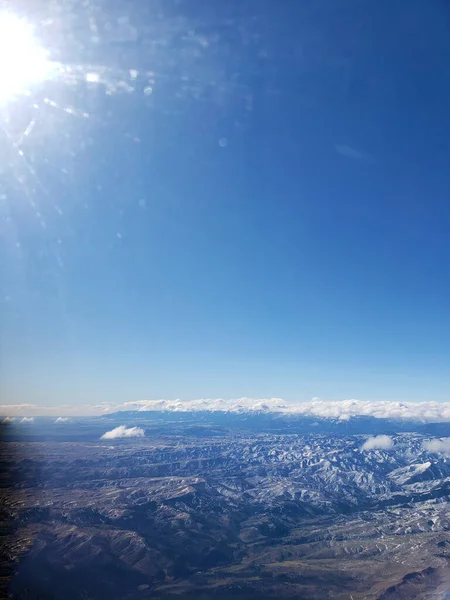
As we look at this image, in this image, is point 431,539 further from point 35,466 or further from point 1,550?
point 35,466

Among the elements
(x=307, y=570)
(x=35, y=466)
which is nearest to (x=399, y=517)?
(x=307, y=570)

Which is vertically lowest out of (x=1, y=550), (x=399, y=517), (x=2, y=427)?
(x=399, y=517)

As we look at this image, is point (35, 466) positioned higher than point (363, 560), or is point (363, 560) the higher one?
point (35, 466)

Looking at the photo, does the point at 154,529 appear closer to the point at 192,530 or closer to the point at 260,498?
the point at 192,530

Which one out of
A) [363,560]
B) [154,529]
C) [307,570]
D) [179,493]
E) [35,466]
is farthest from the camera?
[179,493]

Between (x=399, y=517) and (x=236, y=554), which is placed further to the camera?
(x=399, y=517)

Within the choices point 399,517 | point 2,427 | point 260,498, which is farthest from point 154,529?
point 399,517

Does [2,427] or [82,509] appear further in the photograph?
[82,509]

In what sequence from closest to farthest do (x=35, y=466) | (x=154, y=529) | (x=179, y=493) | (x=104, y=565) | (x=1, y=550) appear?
(x=1, y=550) < (x=104, y=565) < (x=154, y=529) < (x=35, y=466) < (x=179, y=493)

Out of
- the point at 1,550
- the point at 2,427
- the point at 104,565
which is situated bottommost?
the point at 104,565
